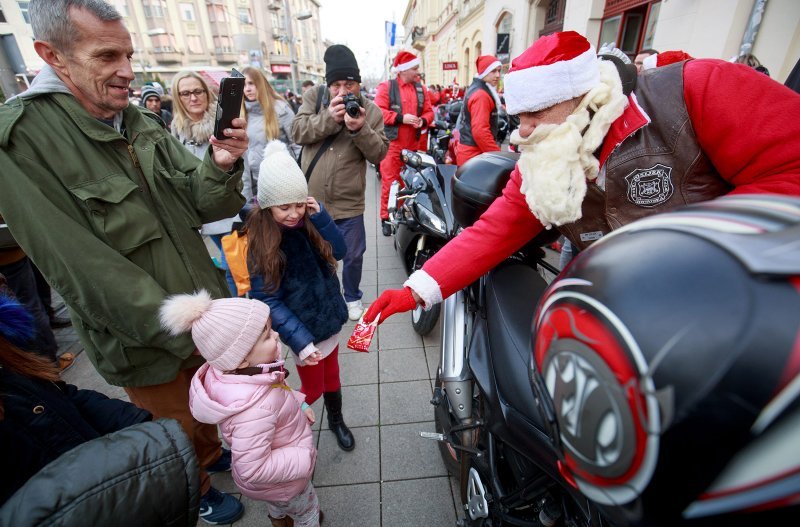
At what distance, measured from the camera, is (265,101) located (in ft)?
11.0

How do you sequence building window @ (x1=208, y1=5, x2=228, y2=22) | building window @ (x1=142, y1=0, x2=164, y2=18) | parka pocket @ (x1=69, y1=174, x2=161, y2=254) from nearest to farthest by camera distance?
1. parka pocket @ (x1=69, y1=174, x2=161, y2=254)
2. building window @ (x1=142, y1=0, x2=164, y2=18)
3. building window @ (x1=208, y1=5, x2=228, y2=22)

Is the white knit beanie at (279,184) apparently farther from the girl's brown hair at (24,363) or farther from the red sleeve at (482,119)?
the red sleeve at (482,119)

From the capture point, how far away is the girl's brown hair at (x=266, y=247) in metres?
1.68

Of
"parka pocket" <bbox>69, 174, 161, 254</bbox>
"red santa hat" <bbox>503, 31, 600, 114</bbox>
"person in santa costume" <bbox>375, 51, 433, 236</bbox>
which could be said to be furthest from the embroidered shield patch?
"person in santa costume" <bbox>375, 51, 433, 236</bbox>

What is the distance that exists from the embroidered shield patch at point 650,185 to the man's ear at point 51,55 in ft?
5.96

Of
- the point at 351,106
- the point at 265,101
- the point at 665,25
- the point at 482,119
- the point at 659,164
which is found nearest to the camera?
the point at 659,164

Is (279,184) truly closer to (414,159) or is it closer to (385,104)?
(414,159)

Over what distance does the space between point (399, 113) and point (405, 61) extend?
0.71 metres

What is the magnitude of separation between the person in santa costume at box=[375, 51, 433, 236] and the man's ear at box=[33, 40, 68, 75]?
3.94 meters

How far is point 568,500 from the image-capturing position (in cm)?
107

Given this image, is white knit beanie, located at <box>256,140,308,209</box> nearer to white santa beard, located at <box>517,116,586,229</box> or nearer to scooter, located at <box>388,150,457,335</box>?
white santa beard, located at <box>517,116,586,229</box>

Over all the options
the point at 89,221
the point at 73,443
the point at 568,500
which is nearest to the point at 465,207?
the point at 568,500

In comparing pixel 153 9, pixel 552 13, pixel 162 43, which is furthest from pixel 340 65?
pixel 153 9

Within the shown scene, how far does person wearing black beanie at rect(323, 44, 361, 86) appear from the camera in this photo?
9.18 feet
